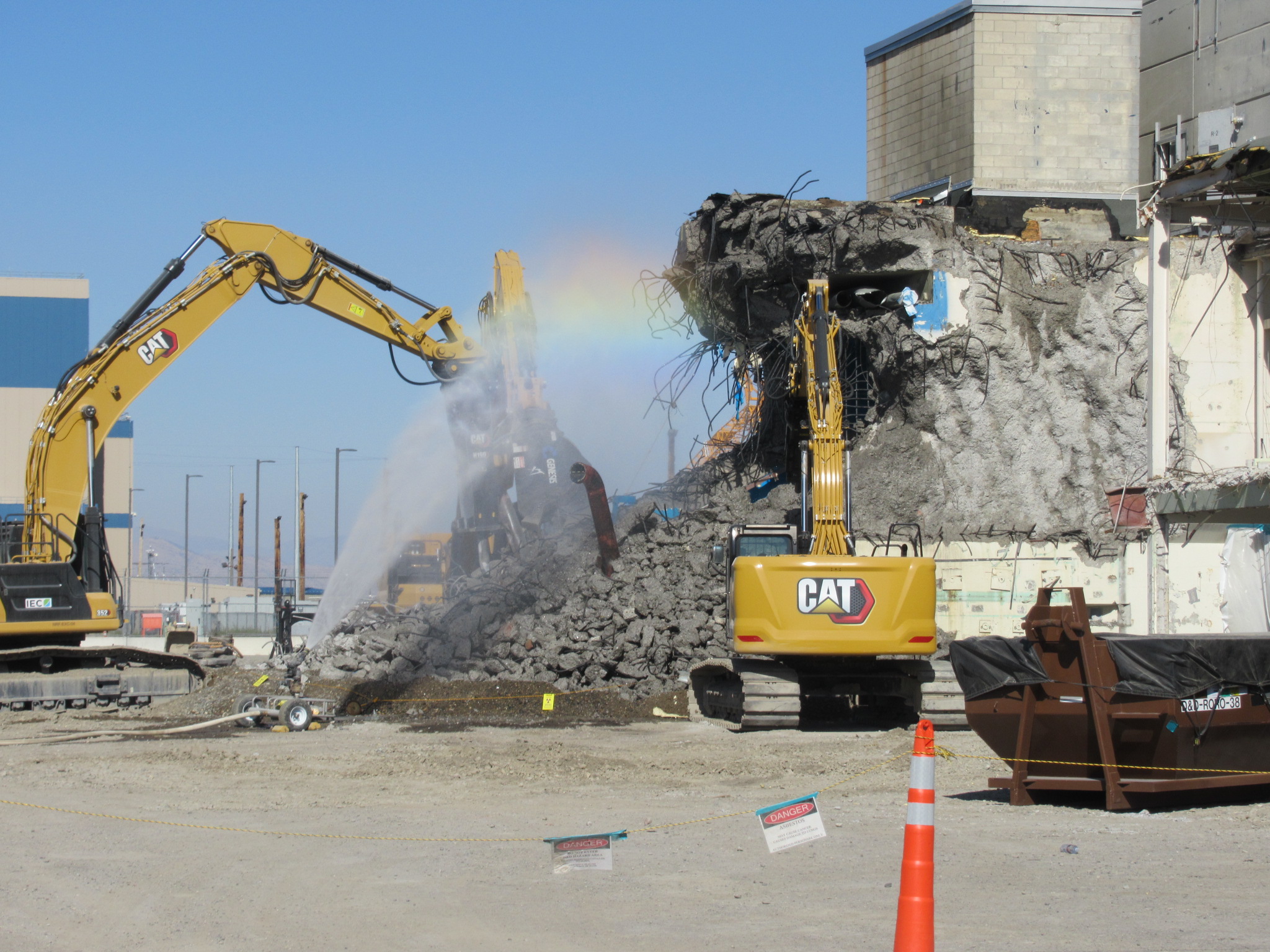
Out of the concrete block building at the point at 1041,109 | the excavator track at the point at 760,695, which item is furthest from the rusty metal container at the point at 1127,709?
the concrete block building at the point at 1041,109

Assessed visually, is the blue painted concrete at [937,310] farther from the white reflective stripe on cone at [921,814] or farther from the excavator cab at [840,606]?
the white reflective stripe on cone at [921,814]

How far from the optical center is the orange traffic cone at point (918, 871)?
441 cm

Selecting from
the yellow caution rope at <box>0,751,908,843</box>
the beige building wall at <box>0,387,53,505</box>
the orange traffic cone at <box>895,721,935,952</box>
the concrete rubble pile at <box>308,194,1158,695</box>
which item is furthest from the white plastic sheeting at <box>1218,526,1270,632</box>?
the beige building wall at <box>0,387,53,505</box>

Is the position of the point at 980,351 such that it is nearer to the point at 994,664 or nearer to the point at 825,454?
the point at 825,454

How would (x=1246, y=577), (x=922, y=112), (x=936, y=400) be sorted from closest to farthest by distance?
(x=1246, y=577)
(x=936, y=400)
(x=922, y=112)

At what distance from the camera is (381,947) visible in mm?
5633

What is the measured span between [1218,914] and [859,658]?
340 inches

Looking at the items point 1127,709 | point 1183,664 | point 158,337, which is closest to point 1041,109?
point 158,337

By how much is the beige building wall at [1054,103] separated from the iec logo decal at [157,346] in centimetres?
1363

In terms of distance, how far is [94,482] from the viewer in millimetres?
17547

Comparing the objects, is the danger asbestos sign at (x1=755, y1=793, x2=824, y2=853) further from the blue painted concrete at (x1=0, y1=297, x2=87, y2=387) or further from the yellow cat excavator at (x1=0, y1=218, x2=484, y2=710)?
the blue painted concrete at (x1=0, y1=297, x2=87, y2=387)

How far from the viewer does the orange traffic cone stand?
441 cm

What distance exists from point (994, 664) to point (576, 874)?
364 cm

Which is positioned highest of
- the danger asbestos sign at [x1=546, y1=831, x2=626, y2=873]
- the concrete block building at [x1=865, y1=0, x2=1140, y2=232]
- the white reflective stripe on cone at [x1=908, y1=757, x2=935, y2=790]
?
the concrete block building at [x1=865, y1=0, x2=1140, y2=232]
